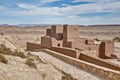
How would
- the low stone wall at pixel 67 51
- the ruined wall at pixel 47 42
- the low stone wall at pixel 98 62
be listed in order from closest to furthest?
the low stone wall at pixel 98 62
the low stone wall at pixel 67 51
the ruined wall at pixel 47 42

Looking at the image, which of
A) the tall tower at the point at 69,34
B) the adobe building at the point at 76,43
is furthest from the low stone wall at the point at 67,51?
the tall tower at the point at 69,34

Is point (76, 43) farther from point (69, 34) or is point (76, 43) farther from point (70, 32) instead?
point (70, 32)

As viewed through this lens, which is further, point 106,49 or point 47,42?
point 106,49

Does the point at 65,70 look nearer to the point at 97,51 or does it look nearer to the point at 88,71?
the point at 88,71

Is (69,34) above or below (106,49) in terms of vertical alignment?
above

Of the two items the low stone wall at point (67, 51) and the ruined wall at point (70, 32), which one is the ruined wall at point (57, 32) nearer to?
the ruined wall at point (70, 32)

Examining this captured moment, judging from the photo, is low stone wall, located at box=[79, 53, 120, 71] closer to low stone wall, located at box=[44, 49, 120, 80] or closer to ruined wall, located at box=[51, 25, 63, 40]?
low stone wall, located at box=[44, 49, 120, 80]

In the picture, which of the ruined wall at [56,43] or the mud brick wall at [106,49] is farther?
the mud brick wall at [106,49]

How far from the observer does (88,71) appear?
1138 cm

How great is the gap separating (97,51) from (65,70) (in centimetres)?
907

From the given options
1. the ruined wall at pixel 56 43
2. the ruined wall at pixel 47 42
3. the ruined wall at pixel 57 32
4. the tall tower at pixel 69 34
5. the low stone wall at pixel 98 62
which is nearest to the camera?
the low stone wall at pixel 98 62

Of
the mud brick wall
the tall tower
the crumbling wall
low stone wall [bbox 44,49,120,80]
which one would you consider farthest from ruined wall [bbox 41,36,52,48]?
low stone wall [bbox 44,49,120,80]

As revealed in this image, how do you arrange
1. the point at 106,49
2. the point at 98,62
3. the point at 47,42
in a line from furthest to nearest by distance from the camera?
the point at 106,49 → the point at 47,42 → the point at 98,62

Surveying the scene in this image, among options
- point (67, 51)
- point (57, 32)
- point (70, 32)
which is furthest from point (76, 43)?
point (67, 51)
